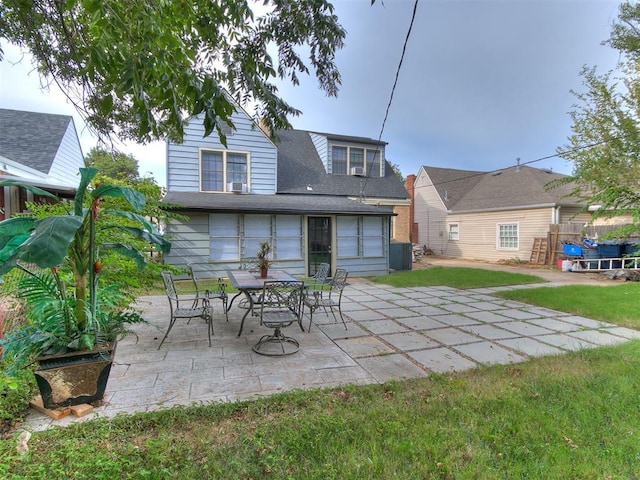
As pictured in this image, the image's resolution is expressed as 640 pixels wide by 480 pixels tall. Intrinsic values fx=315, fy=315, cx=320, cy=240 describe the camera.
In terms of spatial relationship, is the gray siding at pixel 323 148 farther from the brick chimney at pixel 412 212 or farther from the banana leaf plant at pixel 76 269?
the banana leaf plant at pixel 76 269

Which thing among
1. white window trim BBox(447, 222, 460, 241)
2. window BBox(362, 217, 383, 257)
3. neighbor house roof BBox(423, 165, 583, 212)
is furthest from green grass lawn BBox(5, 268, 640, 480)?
white window trim BBox(447, 222, 460, 241)

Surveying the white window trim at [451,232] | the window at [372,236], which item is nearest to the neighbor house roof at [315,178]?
the window at [372,236]

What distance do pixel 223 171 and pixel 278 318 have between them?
8547 mm

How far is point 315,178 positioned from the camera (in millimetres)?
13555

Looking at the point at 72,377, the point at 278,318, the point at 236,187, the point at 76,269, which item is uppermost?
the point at 236,187

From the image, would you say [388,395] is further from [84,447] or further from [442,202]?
[442,202]

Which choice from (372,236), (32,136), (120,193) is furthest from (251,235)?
(32,136)

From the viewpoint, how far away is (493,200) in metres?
18.3

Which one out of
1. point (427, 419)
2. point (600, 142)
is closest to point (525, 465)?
point (427, 419)

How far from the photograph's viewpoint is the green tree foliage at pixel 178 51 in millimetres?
2053

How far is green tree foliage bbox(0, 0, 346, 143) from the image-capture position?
6.73 feet

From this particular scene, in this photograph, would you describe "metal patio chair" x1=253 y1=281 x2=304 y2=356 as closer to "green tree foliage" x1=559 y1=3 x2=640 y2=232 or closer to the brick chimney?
"green tree foliage" x1=559 y1=3 x2=640 y2=232

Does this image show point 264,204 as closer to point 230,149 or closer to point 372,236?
point 230,149

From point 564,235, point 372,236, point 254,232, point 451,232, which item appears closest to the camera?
point 254,232
